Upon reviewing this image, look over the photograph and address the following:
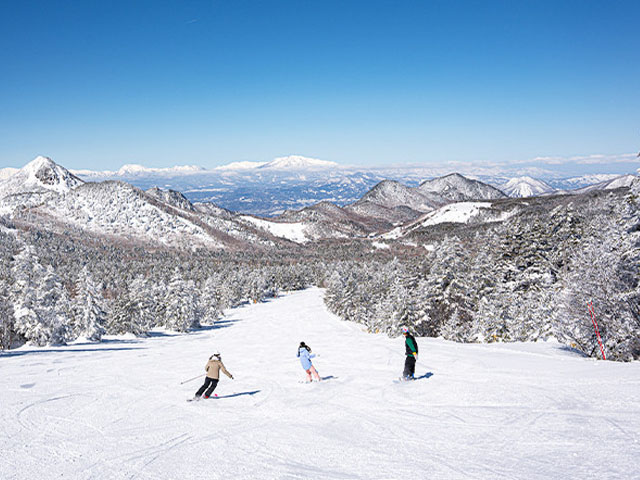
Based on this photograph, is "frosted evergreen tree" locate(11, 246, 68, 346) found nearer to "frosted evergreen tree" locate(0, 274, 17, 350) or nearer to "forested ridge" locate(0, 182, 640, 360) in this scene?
"forested ridge" locate(0, 182, 640, 360)

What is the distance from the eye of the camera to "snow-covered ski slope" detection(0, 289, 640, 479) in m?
7.80

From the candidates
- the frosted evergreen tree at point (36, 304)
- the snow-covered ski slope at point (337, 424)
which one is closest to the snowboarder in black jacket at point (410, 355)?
the snow-covered ski slope at point (337, 424)

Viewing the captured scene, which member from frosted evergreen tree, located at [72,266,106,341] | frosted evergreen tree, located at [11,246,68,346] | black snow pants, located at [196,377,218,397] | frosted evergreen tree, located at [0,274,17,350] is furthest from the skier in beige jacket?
frosted evergreen tree, located at [72,266,106,341]

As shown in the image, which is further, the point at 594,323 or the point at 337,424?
the point at 594,323

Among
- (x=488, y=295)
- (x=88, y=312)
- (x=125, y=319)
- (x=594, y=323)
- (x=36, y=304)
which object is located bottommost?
(x=125, y=319)

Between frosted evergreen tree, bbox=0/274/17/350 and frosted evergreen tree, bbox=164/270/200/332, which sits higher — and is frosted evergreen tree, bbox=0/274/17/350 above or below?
above

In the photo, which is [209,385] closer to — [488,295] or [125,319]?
[488,295]

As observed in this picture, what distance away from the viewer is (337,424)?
36.3ft

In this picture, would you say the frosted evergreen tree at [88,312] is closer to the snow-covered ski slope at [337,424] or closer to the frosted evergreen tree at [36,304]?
the frosted evergreen tree at [36,304]

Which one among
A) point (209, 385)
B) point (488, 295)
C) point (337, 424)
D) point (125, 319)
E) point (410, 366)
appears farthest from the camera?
point (125, 319)

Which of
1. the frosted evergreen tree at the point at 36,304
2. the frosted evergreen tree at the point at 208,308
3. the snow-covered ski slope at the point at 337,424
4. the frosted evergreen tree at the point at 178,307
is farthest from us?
the frosted evergreen tree at the point at 208,308

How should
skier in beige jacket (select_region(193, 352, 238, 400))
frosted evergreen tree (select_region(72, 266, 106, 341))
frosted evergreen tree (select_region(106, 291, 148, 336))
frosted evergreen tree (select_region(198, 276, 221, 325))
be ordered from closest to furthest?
skier in beige jacket (select_region(193, 352, 238, 400)) → frosted evergreen tree (select_region(72, 266, 106, 341)) → frosted evergreen tree (select_region(106, 291, 148, 336)) → frosted evergreen tree (select_region(198, 276, 221, 325))

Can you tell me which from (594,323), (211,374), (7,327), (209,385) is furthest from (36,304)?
(594,323)

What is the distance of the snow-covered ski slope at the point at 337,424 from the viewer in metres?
7.80
